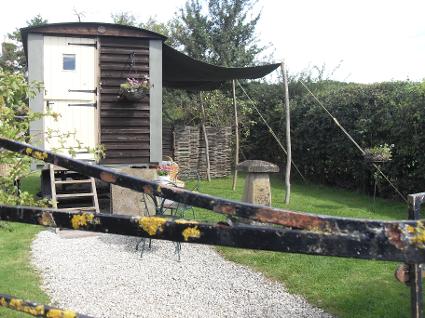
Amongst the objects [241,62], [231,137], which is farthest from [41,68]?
[241,62]

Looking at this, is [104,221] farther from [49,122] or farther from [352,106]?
[352,106]

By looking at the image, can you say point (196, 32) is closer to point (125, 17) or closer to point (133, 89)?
point (133, 89)

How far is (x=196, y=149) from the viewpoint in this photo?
44.2 feet

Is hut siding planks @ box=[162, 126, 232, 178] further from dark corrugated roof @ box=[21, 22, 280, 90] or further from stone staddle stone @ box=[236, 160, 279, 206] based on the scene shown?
stone staddle stone @ box=[236, 160, 279, 206]

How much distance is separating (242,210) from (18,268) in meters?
4.67

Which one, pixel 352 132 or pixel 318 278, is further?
pixel 352 132

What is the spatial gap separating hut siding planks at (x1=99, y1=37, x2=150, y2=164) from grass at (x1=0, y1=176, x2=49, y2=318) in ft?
7.01

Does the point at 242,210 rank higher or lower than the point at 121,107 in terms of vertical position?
lower

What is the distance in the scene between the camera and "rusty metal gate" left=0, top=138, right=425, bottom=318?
815mm

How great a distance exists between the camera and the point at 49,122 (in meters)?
8.12

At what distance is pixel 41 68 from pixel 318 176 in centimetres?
750

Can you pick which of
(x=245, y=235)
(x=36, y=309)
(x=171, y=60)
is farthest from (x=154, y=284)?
(x=171, y=60)

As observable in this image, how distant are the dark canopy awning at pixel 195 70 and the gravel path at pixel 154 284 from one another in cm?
406

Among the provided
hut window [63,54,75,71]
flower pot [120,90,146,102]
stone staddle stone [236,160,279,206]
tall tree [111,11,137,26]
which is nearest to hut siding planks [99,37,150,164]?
flower pot [120,90,146,102]
